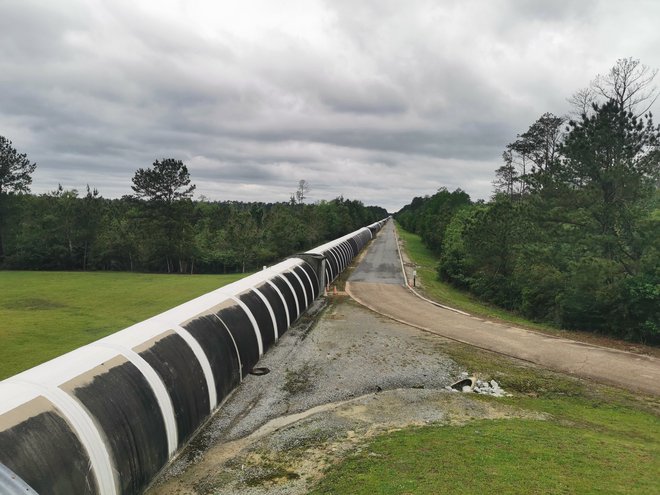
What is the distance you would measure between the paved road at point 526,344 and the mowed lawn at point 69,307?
16.2m

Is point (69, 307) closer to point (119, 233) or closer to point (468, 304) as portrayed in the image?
point (468, 304)

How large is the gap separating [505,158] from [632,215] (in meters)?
60.8

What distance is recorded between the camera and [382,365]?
17.4 metres

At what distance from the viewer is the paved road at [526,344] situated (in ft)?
56.1

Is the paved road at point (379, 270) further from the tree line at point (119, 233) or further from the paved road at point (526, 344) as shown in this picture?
the tree line at point (119, 233)

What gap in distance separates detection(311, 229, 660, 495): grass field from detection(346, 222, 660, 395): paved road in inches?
92.8

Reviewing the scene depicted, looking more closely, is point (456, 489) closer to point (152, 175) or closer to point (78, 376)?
point (78, 376)

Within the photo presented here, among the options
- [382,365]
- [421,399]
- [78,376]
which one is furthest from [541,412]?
[78,376]

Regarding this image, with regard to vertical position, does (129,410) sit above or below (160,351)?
below

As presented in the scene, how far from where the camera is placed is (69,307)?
30.0 m

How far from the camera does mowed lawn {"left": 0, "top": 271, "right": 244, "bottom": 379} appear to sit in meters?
19.5

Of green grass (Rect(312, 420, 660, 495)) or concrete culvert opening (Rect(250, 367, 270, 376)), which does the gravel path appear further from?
green grass (Rect(312, 420, 660, 495))

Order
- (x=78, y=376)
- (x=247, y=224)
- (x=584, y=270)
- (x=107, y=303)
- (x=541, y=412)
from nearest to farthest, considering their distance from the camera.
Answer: (x=78, y=376), (x=541, y=412), (x=584, y=270), (x=107, y=303), (x=247, y=224)

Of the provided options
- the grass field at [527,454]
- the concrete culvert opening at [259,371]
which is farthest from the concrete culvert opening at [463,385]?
the concrete culvert opening at [259,371]
